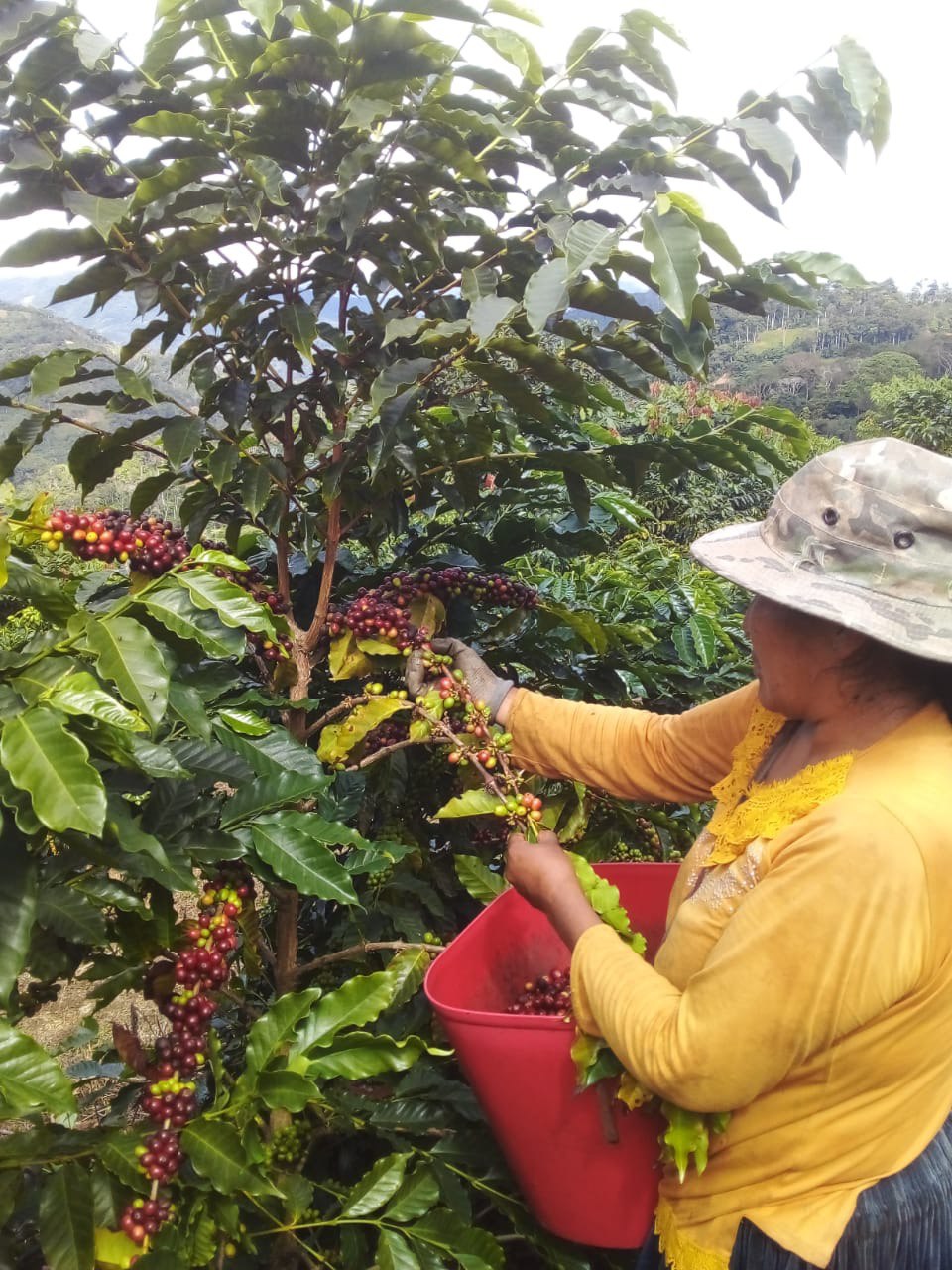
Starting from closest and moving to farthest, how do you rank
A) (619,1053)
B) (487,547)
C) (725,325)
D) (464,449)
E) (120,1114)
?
(619,1053)
(120,1114)
(464,449)
(487,547)
(725,325)

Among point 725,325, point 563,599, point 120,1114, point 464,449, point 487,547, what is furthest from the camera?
point 725,325

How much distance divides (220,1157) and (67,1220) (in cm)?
17

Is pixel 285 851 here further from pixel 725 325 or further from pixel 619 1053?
pixel 725 325

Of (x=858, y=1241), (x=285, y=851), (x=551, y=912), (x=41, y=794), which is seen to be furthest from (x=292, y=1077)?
(x=858, y=1241)

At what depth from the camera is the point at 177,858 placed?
3.65 ft

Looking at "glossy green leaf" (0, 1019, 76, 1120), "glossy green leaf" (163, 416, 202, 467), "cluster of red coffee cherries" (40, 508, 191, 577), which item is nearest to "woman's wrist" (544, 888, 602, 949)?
"glossy green leaf" (0, 1019, 76, 1120)

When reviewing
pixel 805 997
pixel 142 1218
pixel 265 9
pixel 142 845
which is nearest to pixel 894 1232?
pixel 805 997

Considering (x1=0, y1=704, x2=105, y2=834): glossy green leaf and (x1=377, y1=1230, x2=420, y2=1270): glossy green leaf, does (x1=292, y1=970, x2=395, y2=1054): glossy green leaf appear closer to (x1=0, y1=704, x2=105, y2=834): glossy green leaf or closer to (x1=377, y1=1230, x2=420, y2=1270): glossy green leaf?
(x1=377, y1=1230, x2=420, y2=1270): glossy green leaf

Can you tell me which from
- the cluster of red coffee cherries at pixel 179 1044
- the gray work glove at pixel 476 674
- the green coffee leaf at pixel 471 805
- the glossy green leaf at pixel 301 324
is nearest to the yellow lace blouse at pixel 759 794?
the green coffee leaf at pixel 471 805

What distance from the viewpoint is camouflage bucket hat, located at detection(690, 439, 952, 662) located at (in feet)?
3.27

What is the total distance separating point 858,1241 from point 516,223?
142 centimetres

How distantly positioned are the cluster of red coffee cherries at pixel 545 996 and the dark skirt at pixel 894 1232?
34cm

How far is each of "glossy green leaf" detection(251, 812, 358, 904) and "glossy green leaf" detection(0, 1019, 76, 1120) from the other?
1.12ft

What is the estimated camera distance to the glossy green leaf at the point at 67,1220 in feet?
3.33
